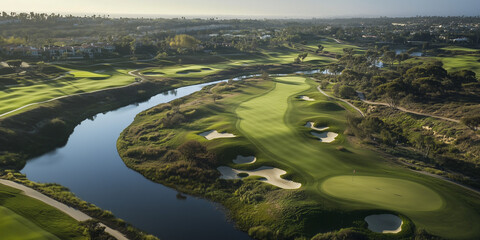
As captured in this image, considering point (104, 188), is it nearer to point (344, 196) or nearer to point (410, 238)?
point (344, 196)

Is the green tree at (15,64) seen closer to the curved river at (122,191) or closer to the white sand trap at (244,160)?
the curved river at (122,191)

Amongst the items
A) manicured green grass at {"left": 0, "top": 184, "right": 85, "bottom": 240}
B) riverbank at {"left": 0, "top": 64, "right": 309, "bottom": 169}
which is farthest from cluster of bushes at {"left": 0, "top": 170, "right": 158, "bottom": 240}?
riverbank at {"left": 0, "top": 64, "right": 309, "bottom": 169}

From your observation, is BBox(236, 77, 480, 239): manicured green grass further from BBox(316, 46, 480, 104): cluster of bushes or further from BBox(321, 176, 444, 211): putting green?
BBox(316, 46, 480, 104): cluster of bushes

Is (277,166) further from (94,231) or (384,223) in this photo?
(94,231)

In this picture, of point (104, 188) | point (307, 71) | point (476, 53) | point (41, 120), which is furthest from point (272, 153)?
point (476, 53)

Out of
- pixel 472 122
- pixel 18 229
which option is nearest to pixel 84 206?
pixel 18 229

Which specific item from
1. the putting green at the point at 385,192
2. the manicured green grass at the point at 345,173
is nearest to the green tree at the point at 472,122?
the manicured green grass at the point at 345,173

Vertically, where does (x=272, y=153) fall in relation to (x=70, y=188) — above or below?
above
